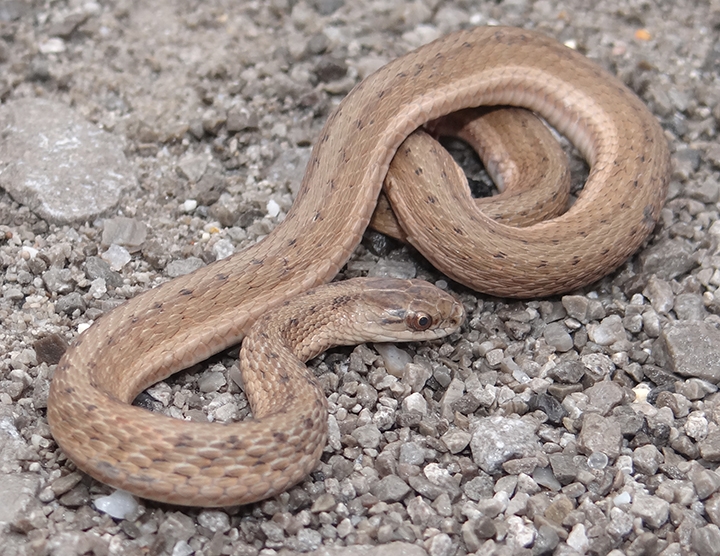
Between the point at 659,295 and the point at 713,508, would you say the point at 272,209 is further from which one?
the point at 713,508

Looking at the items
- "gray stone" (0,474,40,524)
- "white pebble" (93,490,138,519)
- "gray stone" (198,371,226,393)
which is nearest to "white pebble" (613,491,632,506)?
"gray stone" (198,371,226,393)

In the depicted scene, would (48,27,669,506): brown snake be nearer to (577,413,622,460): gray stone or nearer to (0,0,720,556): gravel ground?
(0,0,720,556): gravel ground

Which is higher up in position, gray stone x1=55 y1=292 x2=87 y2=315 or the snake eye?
the snake eye

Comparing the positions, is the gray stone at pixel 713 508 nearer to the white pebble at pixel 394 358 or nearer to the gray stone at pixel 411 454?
the gray stone at pixel 411 454

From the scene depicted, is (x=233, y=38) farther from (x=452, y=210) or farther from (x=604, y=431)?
(x=604, y=431)

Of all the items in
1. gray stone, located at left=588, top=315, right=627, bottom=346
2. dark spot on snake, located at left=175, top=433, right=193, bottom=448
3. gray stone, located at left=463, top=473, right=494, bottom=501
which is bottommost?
gray stone, located at left=463, top=473, right=494, bottom=501

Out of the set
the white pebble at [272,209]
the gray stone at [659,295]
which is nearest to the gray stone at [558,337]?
the gray stone at [659,295]

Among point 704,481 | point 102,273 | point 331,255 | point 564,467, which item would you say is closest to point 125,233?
point 102,273
